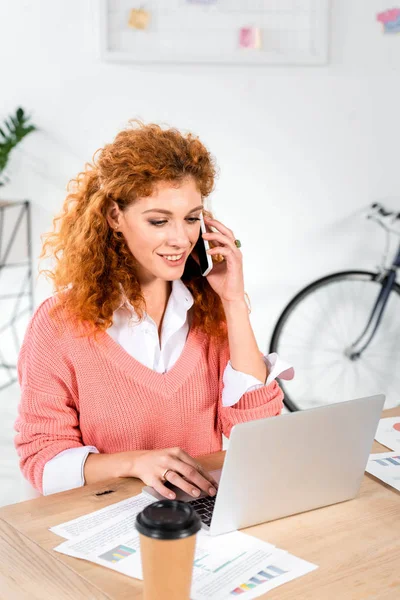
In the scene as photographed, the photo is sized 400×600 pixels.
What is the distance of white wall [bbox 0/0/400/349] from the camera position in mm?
3295

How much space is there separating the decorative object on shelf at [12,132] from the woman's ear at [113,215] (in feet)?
5.50

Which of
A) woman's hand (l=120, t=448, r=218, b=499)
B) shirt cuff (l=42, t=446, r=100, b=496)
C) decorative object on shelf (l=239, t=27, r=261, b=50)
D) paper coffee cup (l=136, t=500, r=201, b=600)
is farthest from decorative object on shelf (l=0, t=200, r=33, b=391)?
paper coffee cup (l=136, t=500, r=201, b=600)

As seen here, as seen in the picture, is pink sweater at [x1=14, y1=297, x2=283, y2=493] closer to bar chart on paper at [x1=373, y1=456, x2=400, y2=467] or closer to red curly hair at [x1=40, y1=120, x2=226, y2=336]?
red curly hair at [x1=40, y1=120, x2=226, y2=336]

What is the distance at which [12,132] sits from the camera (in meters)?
3.22

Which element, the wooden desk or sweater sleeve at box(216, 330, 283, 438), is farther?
sweater sleeve at box(216, 330, 283, 438)

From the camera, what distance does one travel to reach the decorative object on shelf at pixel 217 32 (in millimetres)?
3252

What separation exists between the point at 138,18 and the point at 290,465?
96.3 inches

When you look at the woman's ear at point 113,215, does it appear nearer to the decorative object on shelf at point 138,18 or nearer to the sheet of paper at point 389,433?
the sheet of paper at point 389,433

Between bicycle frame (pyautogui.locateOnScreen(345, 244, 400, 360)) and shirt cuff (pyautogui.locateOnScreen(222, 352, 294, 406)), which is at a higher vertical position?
shirt cuff (pyautogui.locateOnScreen(222, 352, 294, 406))

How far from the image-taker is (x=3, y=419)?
3.38m

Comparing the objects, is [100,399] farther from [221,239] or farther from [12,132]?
[12,132]

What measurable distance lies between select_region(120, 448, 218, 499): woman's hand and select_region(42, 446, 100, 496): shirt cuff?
10cm

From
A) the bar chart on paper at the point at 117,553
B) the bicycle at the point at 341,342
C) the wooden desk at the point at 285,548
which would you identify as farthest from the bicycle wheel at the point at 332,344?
the bar chart on paper at the point at 117,553

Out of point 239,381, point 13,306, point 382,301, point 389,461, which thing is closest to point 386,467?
point 389,461
